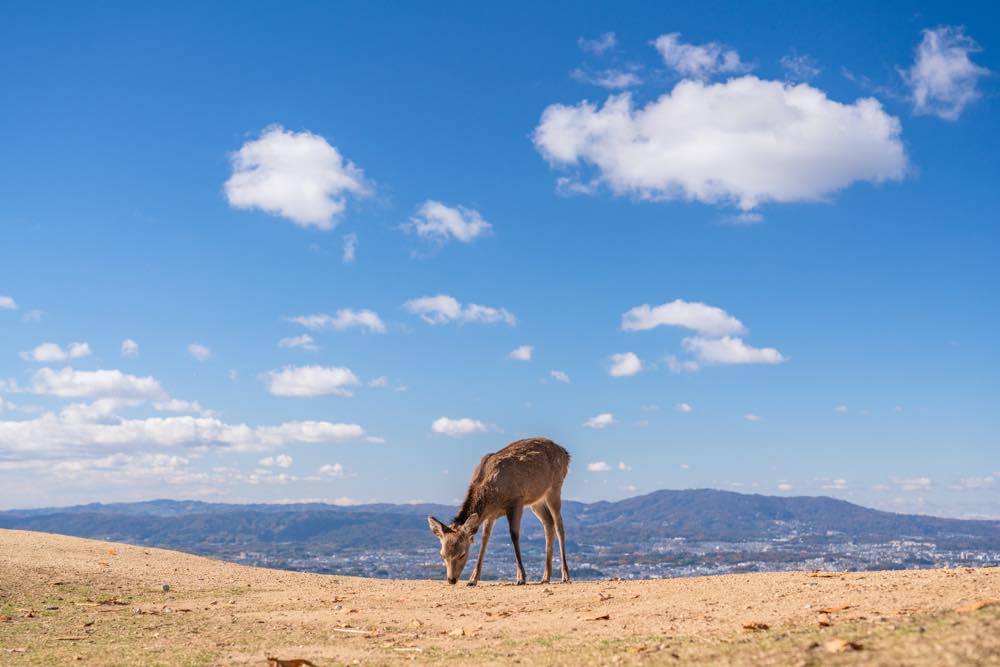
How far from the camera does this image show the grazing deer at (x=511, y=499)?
2181cm

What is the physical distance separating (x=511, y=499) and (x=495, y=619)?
882cm

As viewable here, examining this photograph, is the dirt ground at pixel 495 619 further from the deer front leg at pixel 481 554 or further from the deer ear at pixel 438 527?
the deer ear at pixel 438 527

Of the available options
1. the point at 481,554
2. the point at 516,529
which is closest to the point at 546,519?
the point at 516,529

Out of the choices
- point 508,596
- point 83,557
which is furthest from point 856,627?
point 83,557

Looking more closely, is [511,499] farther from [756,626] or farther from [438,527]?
[756,626]

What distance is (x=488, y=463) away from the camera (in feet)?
78.0

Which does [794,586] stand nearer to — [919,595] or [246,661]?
[919,595]

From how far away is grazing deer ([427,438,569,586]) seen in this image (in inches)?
859

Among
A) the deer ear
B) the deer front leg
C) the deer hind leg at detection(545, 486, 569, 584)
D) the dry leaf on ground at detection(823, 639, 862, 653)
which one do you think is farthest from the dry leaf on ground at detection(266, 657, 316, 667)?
the deer hind leg at detection(545, 486, 569, 584)

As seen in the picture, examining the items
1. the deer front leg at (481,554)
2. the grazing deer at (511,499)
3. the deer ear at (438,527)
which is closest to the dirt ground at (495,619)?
the deer front leg at (481,554)

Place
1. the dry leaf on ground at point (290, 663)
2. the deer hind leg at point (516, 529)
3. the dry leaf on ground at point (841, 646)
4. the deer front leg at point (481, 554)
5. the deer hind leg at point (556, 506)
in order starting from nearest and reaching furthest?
the dry leaf on ground at point (841, 646)
the dry leaf on ground at point (290, 663)
the deer front leg at point (481, 554)
the deer hind leg at point (516, 529)
the deer hind leg at point (556, 506)

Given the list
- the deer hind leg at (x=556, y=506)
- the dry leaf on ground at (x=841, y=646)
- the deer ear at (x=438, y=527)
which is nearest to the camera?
the dry leaf on ground at (x=841, y=646)

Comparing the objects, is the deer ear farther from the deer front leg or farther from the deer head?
the deer front leg

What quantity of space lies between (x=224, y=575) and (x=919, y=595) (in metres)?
18.0
